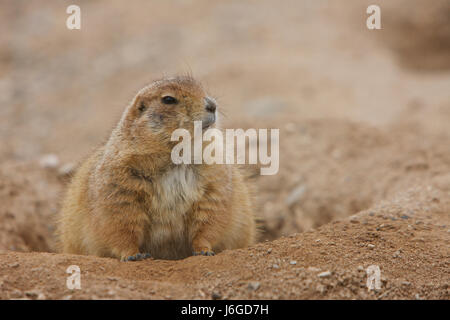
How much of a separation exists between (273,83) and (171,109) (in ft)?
17.2

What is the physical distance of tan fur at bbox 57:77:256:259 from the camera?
12.9ft

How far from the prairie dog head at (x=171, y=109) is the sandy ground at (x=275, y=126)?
0.84 m

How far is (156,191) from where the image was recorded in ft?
13.0

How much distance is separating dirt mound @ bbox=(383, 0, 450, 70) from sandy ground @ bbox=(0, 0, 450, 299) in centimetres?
3

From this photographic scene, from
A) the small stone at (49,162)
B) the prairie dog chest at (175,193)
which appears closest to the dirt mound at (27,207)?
the small stone at (49,162)

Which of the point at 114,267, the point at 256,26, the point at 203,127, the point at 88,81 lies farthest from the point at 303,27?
the point at 114,267

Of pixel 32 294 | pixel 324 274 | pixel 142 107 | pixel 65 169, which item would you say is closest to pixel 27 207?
pixel 65 169

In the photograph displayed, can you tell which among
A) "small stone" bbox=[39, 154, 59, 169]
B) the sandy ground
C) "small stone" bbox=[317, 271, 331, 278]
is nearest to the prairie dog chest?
the sandy ground

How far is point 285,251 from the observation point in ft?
11.8

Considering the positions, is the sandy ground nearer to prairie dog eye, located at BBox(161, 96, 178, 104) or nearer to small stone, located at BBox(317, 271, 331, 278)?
small stone, located at BBox(317, 271, 331, 278)

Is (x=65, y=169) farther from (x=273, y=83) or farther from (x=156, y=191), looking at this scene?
(x=273, y=83)

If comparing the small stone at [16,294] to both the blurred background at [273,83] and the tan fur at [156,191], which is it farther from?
the blurred background at [273,83]
